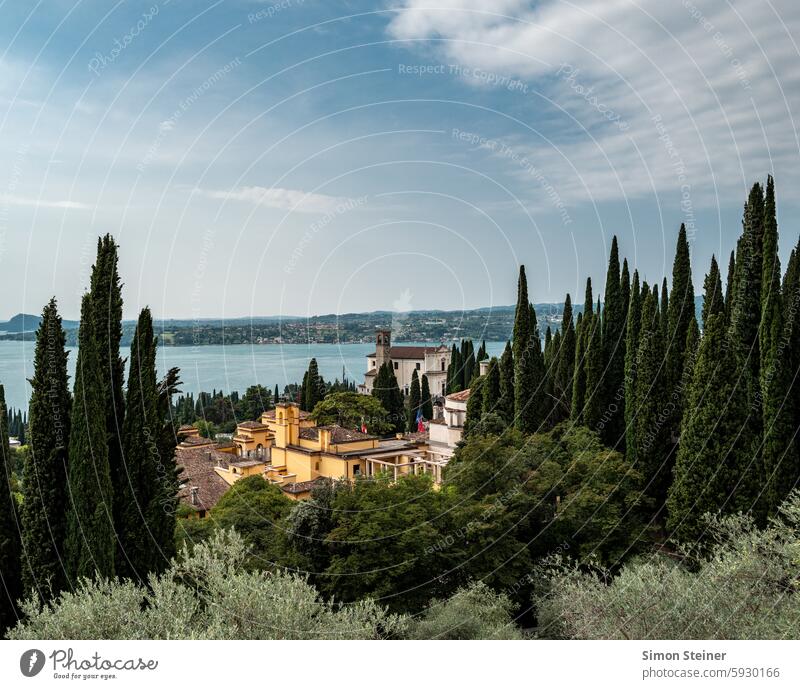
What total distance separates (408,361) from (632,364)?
171ft

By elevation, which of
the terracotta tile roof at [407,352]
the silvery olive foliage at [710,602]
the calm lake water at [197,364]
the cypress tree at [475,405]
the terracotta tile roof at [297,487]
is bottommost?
the terracotta tile roof at [297,487]

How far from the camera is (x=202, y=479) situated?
26281mm

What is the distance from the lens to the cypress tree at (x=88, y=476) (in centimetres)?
1077

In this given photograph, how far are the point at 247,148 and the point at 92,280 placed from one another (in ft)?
12.9

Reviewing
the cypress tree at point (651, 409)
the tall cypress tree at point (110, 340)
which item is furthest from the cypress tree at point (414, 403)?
the tall cypress tree at point (110, 340)

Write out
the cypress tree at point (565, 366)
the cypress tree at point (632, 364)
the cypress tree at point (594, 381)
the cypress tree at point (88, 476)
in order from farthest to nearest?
the cypress tree at point (565, 366)
the cypress tree at point (594, 381)
the cypress tree at point (632, 364)
the cypress tree at point (88, 476)

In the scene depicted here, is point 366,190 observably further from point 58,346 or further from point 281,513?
point 281,513

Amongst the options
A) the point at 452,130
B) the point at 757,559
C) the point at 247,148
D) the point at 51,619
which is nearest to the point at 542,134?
the point at 452,130

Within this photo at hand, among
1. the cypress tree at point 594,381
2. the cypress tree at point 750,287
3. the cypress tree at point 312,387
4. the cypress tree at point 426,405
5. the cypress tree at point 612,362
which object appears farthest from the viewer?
the cypress tree at point 426,405

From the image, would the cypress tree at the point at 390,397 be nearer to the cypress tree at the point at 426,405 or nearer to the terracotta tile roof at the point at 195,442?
the cypress tree at the point at 426,405

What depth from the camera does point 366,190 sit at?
52.3ft

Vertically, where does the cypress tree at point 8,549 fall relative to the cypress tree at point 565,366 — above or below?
below

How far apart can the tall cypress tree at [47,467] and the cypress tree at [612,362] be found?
675 inches

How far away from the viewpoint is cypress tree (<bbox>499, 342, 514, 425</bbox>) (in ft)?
81.9
